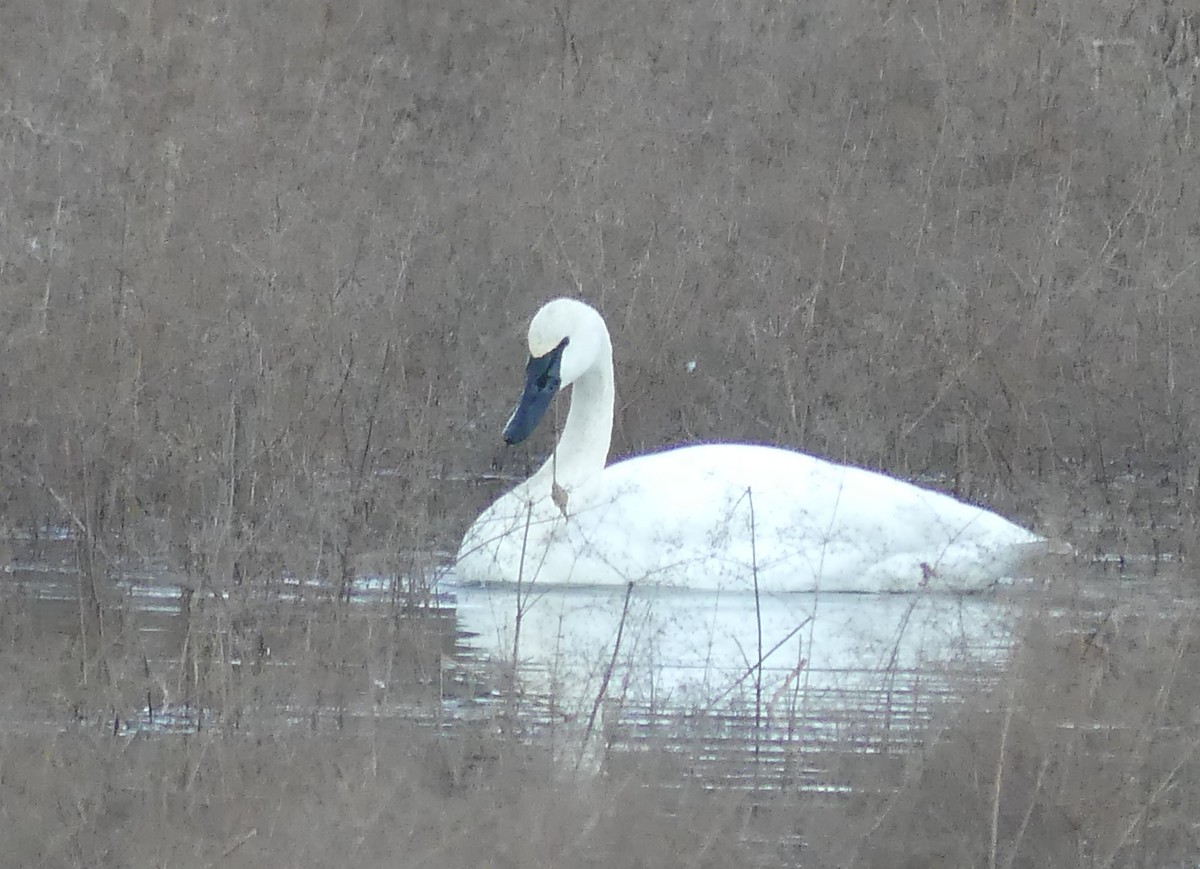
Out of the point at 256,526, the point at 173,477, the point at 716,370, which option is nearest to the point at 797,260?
the point at 716,370

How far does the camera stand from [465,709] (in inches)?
192

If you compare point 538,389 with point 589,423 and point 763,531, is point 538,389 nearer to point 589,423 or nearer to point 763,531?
point 589,423

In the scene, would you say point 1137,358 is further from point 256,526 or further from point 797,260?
point 256,526

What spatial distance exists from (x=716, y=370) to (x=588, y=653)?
3.45 meters

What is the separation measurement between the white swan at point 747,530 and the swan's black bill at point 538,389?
0.03 meters

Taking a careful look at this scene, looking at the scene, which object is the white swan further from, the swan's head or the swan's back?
the swan's head

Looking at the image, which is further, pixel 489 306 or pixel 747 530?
pixel 489 306

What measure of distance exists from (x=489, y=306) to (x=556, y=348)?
2.01 m

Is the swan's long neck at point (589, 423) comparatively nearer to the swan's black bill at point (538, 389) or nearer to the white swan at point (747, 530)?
the swan's black bill at point (538, 389)

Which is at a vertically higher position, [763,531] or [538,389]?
[538,389]

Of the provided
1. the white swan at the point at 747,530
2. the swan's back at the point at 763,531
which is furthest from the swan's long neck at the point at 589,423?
the swan's back at the point at 763,531

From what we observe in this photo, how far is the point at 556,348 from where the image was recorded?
24.5 feet

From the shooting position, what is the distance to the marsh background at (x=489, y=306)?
13.6ft

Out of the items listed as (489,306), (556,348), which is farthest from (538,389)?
(489,306)
